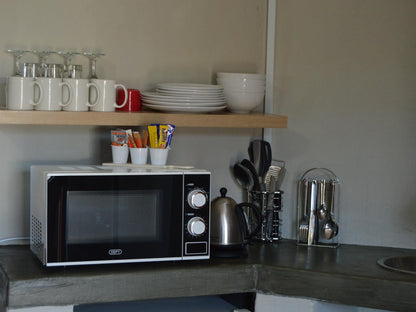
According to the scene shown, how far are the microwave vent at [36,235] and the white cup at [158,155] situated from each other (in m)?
0.41

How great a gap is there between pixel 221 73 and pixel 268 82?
0.87 feet

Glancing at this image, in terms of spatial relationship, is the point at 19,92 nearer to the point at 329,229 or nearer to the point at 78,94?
the point at 78,94

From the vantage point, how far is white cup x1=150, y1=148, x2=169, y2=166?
7.14 feet

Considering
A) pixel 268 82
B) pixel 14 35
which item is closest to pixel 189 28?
pixel 268 82

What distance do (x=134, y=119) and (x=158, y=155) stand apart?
5.5 inches

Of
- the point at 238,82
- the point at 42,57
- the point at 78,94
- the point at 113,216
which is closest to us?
the point at 113,216

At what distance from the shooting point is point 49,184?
1934 millimetres

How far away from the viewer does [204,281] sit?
2.06m

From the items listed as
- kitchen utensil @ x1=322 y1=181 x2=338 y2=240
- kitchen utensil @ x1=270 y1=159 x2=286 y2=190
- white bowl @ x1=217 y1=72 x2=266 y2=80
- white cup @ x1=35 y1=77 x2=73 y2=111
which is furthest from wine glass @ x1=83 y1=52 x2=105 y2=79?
kitchen utensil @ x1=322 y1=181 x2=338 y2=240

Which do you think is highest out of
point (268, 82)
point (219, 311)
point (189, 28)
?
point (189, 28)

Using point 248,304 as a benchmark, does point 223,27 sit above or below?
above

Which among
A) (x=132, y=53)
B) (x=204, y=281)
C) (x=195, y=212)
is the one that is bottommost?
(x=204, y=281)

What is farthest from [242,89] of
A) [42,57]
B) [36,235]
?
[36,235]

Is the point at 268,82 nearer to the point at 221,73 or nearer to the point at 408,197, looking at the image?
the point at 221,73
